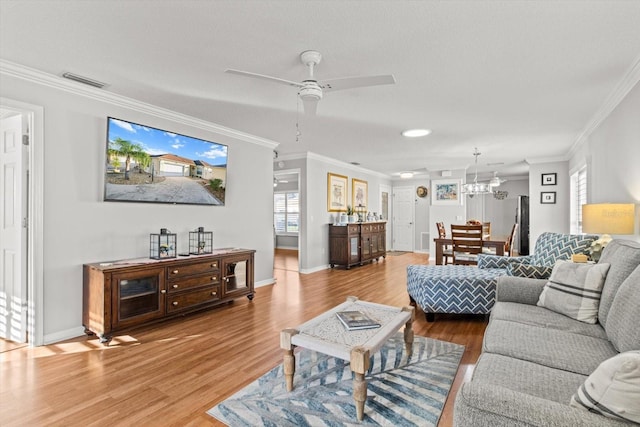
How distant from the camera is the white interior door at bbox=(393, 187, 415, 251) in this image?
32.1ft

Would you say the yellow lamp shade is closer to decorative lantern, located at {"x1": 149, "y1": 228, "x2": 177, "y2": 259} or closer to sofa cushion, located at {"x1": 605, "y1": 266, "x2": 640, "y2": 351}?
sofa cushion, located at {"x1": 605, "y1": 266, "x2": 640, "y2": 351}

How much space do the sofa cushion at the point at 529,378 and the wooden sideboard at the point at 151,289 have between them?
9.58 ft

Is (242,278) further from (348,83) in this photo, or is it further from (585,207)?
(585,207)

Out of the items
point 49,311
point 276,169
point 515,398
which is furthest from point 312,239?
point 515,398

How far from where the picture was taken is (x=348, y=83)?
2273 mm

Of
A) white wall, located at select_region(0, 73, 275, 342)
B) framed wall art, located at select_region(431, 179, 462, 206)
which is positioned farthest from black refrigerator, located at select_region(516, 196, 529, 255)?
white wall, located at select_region(0, 73, 275, 342)

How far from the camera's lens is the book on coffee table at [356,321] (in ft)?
7.25

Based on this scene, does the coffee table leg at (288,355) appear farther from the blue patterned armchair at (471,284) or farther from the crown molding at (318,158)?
the crown molding at (318,158)

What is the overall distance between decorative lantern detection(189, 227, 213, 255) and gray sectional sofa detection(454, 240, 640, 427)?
125 inches

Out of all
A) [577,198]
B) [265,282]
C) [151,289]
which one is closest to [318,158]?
[265,282]

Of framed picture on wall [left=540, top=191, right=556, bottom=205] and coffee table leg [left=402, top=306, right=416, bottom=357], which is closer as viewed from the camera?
coffee table leg [left=402, top=306, right=416, bottom=357]

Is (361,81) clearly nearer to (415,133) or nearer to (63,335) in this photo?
(415,133)

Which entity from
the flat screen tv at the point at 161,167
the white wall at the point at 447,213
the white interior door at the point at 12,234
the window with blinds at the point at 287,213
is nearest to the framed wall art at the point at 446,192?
the white wall at the point at 447,213

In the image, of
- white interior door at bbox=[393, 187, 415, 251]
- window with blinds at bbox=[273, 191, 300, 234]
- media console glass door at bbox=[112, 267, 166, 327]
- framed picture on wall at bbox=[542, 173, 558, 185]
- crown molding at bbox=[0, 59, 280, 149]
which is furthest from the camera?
window with blinds at bbox=[273, 191, 300, 234]
